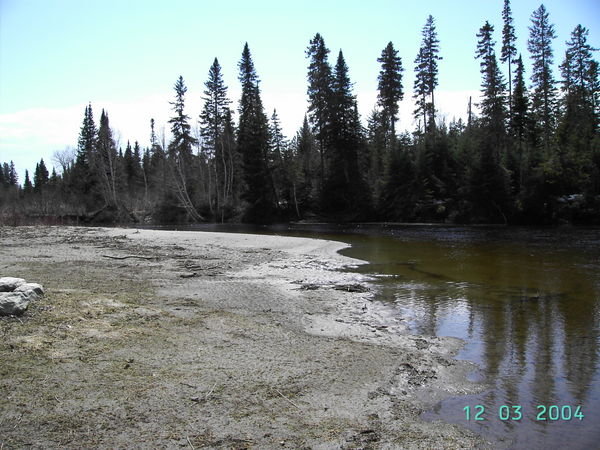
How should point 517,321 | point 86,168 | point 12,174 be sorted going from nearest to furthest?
point 517,321 < point 86,168 < point 12,174

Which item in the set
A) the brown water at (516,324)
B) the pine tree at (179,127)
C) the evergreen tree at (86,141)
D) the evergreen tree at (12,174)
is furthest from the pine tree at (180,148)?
the evergreen tree at (12,174)

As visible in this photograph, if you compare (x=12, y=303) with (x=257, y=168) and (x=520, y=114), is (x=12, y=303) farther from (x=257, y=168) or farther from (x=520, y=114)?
(x=520, y=114)

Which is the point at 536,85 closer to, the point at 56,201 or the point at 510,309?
the point at 510,309

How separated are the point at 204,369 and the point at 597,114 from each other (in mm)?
57021

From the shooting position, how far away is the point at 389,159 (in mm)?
46281

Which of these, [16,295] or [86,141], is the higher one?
[86,141]

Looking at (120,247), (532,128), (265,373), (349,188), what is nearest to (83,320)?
(265,373)

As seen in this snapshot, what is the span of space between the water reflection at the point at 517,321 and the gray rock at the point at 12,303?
5.86 m

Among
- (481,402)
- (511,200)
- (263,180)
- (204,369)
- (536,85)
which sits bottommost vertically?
(481,402)

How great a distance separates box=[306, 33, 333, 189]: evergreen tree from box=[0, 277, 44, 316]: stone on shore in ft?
146

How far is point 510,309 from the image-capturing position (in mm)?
9531

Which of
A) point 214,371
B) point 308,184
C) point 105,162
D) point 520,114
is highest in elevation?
point 520,114

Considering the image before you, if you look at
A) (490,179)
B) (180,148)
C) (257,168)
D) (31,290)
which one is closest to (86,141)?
(180,148)

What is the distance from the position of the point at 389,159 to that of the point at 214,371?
43463 mm
